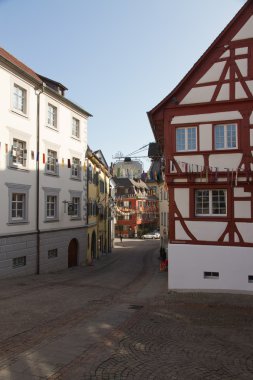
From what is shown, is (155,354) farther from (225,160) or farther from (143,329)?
(225,160)

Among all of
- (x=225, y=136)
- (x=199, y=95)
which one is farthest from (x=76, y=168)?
(x=225, y=136)

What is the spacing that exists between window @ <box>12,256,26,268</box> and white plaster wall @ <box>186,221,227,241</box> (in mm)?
10630

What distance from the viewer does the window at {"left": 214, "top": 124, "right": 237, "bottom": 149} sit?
15.6 meters

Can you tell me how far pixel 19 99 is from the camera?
71.6 ft

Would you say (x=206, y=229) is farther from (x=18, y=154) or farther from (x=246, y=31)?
(x=18, y=154)

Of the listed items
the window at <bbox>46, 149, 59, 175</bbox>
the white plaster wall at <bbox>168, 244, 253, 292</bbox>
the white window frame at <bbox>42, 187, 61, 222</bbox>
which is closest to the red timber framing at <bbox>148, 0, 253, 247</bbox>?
the white plaster wall at <bbox>168, 244, 253, 292</bbox>

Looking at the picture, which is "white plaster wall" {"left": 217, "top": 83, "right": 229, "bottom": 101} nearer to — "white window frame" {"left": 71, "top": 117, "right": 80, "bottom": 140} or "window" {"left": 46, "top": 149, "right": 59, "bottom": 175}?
"window" {"left": 46, "top": 149, "right": 59, "bottom": 175}

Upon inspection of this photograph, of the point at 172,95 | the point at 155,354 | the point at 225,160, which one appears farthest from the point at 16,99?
the point at 155,354

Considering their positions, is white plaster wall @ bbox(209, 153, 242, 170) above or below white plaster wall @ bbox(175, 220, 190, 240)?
above

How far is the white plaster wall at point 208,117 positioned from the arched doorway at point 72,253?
15316 millimetres

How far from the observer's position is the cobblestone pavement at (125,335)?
294 inches

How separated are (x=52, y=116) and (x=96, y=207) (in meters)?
11.9

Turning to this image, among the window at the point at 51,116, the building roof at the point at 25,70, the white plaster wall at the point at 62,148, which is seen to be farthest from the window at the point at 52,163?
the building roof at the point at 25,70

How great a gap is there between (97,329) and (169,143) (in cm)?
913
